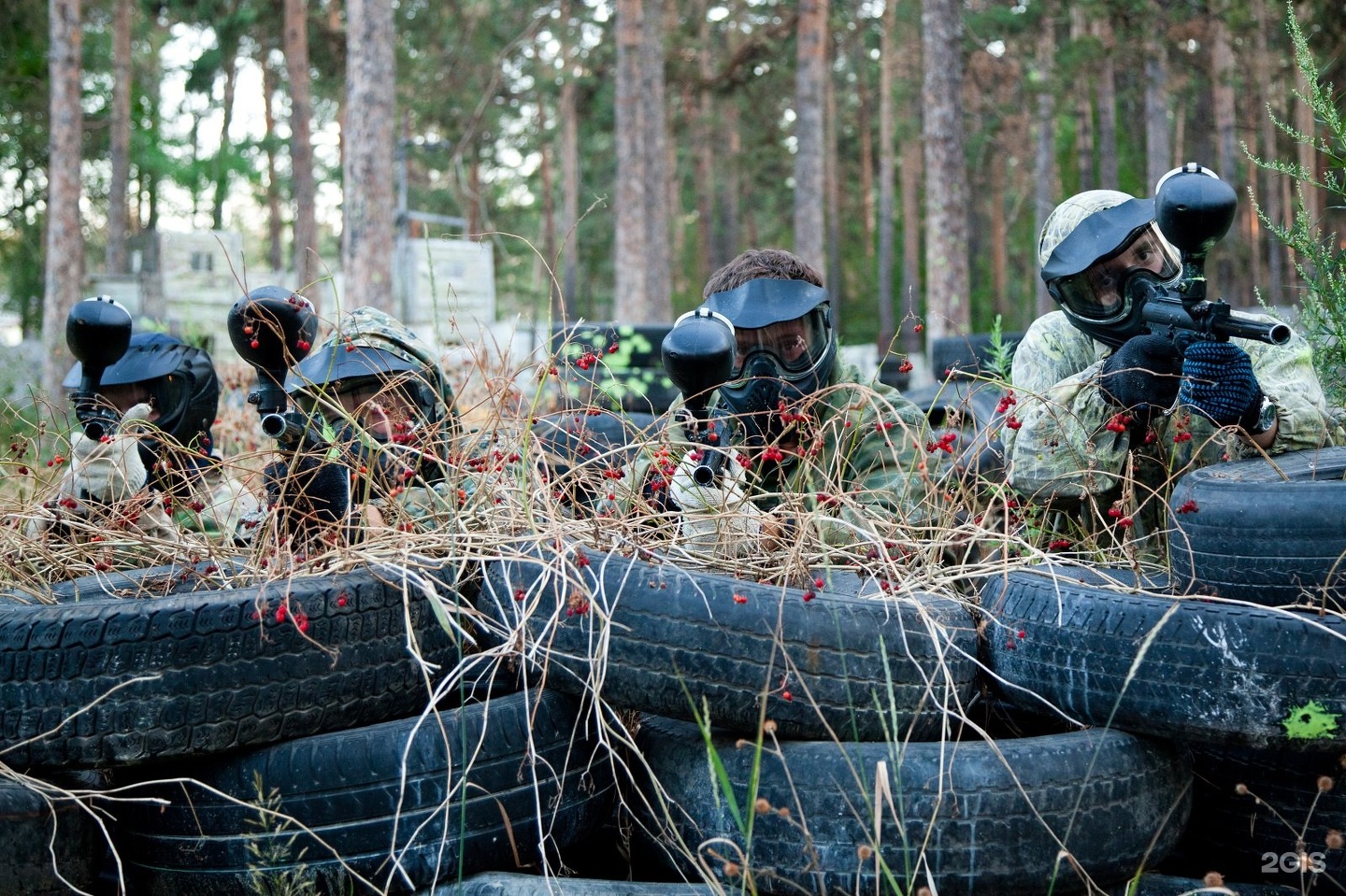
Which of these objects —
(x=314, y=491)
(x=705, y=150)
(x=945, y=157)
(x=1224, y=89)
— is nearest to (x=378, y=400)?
(x=314, y=491)

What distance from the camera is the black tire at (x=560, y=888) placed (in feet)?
8.44

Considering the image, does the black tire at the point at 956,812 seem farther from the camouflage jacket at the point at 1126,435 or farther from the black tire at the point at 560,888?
the camouflage jacket at the point at 1126,435

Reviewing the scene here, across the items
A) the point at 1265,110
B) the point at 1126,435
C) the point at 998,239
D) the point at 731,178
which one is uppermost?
the point at 731,178

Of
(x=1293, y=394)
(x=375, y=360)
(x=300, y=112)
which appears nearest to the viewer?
(x=1293, y=394)

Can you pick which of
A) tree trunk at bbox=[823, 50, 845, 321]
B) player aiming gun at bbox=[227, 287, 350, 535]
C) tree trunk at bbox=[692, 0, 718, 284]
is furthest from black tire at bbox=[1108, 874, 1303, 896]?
tree trunk at bbox=[823, 50, 845, 321]

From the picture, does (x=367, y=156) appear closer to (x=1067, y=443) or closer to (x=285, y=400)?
(x=285, y=400)

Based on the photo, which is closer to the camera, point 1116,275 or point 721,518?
point 721,518

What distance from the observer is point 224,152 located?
33438 mm

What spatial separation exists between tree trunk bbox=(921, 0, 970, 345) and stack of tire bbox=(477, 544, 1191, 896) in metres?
9.68

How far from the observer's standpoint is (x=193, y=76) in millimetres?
25953

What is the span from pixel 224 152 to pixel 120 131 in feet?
29.2

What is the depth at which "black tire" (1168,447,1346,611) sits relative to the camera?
2578 millimetres

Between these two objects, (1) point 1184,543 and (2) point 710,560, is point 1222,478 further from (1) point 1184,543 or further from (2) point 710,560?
(2) point 710,560

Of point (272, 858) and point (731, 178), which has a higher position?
point (731, 178)
